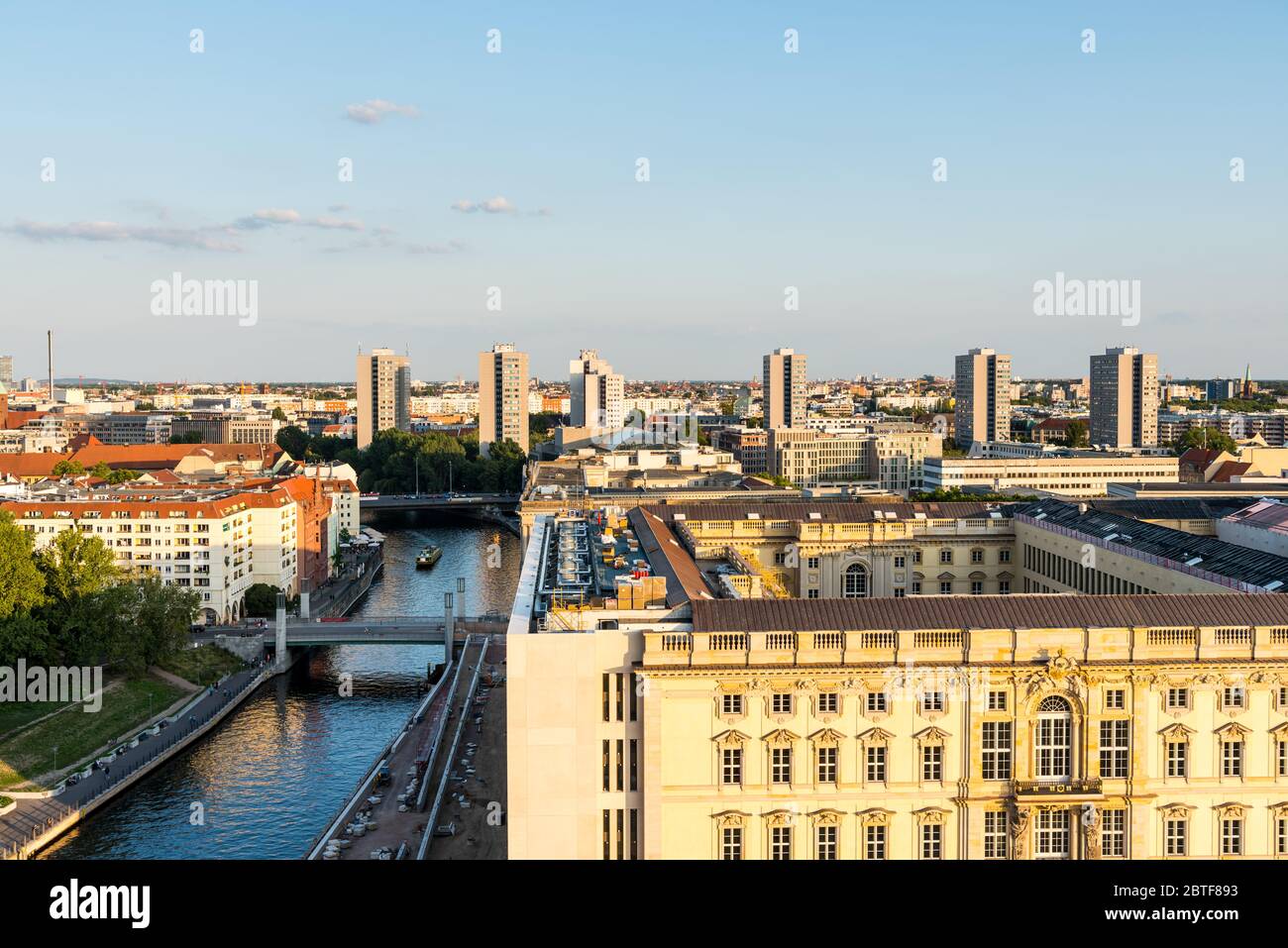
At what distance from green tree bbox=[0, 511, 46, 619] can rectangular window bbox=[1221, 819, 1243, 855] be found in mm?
38054

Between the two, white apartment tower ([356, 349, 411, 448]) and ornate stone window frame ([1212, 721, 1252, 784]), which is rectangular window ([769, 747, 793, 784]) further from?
white apartment tower ([356, 349, 411, 448])

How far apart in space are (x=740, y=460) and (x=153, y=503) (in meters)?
78.9

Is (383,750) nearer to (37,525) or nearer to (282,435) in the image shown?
(37,525)

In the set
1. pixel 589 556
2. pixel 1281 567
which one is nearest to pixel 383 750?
pixel 589 556

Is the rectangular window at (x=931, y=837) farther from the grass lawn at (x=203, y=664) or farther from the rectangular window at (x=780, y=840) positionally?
the grass lawn at (x=203, y=664)

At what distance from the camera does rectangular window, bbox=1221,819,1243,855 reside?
1736 centimetres

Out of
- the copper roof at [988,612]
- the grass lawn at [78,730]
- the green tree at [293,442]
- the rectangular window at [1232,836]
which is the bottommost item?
the grass lawn at [78,730]

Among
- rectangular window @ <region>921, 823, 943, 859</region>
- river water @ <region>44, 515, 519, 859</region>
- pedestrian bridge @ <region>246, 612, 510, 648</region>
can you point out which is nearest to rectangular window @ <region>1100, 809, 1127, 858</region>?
rectangular window @ <region>921, 823, 943, 859</region>

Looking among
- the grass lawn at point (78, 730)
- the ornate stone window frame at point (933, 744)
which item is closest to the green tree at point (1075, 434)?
the grass lawn at point (78, 730)

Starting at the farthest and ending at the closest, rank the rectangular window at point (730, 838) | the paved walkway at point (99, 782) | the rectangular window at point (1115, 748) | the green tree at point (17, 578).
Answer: the green tree at point (17, 578), the paved walkway at point (99, 782), the rectangular window at point (1115, 748), the rectangular window at point (730, 838)

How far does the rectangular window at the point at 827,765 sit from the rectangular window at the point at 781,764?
0.41m

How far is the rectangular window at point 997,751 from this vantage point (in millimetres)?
17422

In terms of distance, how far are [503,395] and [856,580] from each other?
341ft
